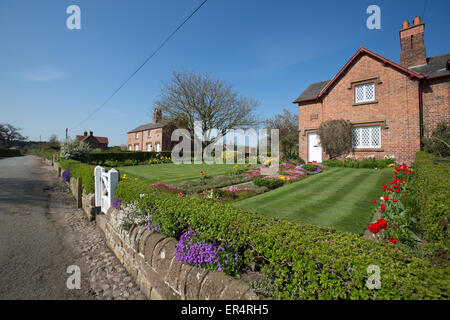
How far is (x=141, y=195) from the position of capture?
4.35 meters

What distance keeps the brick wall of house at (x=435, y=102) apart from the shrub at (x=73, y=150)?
23812 millimetres

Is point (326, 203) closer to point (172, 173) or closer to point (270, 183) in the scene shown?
point (270, 183)

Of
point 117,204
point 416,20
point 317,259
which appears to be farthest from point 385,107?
point 117,204

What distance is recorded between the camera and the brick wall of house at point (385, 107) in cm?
1253

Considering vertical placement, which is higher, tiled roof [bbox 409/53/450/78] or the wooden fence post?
tiled roof [bbox 409/53/450/78]

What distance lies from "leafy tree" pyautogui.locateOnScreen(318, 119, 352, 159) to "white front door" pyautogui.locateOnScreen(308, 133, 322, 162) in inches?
34.9

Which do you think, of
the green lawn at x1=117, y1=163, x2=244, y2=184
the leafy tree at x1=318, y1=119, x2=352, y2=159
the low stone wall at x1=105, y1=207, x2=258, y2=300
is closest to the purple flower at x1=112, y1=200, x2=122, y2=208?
the low stone wall at x1=105, y1=207, x2=258, y2=300

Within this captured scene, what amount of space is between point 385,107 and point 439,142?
4287mm

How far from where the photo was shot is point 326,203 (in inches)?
227

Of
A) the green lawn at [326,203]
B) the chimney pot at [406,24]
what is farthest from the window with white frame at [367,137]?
the chimney pot at [406,24]

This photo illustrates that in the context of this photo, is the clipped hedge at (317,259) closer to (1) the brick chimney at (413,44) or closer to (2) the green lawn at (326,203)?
(2) the green lawn at (326,203)

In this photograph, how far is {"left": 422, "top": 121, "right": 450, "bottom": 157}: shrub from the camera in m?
9.55

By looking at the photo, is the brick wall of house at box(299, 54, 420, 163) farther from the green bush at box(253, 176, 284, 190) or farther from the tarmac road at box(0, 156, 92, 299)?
the tarmac road at box(0, 156, 92, 299)
